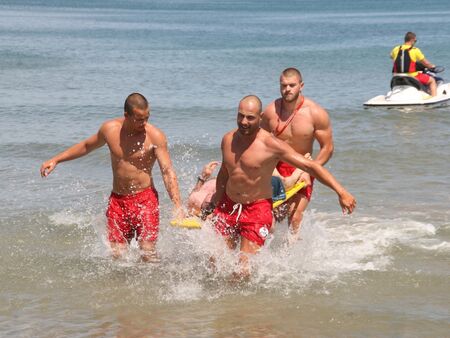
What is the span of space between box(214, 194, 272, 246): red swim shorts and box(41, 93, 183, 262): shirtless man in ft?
1.22

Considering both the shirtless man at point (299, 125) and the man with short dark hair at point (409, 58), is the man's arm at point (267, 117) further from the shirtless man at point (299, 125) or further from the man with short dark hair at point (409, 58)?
the man with short dark hair at point (409, 58)

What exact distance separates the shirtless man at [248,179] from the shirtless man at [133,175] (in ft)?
1.38

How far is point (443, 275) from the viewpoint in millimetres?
7699

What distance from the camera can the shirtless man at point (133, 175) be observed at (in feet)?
23.1

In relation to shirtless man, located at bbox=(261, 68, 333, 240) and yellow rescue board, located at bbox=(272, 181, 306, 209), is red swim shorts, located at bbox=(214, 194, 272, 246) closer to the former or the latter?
yellow rescue board, located at bbox=(272, 181, 306, 209)

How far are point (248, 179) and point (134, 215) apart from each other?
1084mm

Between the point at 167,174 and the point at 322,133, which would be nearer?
the point at 167,174

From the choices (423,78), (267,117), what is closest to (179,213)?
(267,117)


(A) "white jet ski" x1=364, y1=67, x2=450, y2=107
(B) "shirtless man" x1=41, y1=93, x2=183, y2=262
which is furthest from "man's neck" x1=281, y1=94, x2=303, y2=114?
(A) "white jet ski" x1=364, y1=67, x2=450, y2=107

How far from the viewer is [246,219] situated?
6.82m

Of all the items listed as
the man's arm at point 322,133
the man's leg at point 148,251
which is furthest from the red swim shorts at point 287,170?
the man's leg at point 148,251

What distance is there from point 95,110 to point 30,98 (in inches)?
100

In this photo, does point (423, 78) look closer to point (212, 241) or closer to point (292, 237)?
point (292, 237)

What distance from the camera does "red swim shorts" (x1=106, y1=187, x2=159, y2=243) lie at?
7207 mm
